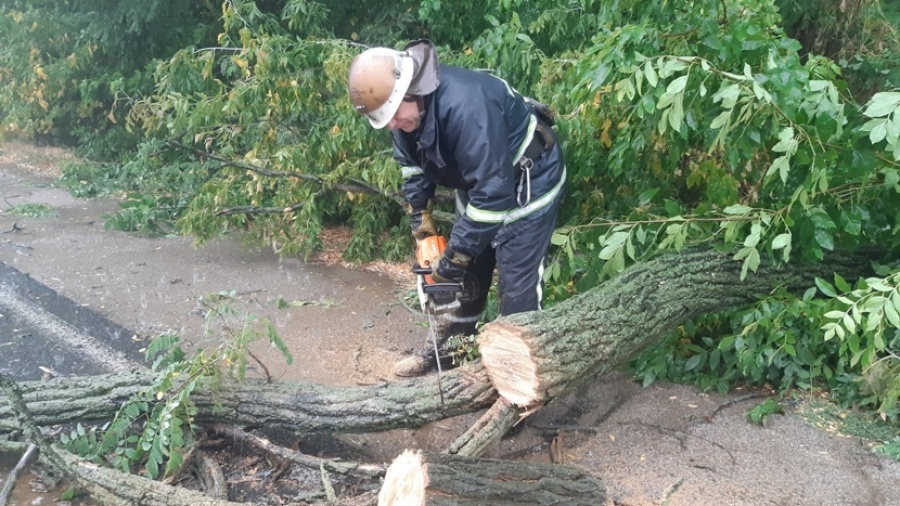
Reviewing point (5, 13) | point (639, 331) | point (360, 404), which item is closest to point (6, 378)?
point (360, 404)

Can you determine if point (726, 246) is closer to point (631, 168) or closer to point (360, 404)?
point (631, 168)

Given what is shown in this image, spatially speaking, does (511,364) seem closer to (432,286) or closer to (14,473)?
(432,286)

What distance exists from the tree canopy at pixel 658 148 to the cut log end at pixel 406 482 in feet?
4.77

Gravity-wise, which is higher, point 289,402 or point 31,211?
point 289,402

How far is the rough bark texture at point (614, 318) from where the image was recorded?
8.98 feet

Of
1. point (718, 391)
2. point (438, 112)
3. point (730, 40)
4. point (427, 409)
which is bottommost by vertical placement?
point (718, 391)

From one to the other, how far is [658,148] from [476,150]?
127cm

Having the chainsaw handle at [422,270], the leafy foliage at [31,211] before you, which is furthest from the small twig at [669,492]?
the leafy foliage at [31,211]

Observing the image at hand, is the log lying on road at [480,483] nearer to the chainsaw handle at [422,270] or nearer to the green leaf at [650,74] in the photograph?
the chainsaw handle at [422,270]

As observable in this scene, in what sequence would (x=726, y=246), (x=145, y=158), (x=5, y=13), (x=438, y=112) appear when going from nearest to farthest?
(x=438, y=112)
(x=726, y=246)
(x=145, y=158)
(x=5, y=13)

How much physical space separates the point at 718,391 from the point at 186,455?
8.51 feet

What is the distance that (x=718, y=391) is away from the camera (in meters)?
3.64

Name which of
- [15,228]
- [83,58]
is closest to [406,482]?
[15,228]

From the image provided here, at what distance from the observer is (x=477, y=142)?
9.88ft
